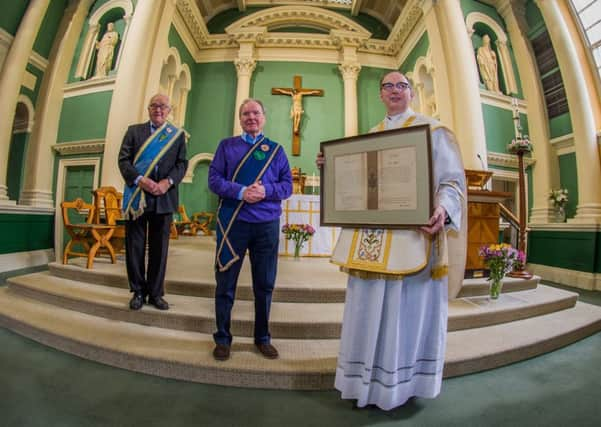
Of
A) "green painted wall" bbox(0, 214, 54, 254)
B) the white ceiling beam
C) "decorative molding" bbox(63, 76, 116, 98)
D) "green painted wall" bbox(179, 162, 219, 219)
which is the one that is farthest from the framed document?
the white ceiling beam

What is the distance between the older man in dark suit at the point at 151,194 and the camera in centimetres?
204

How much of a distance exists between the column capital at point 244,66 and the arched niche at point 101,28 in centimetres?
306

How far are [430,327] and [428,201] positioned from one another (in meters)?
0.64

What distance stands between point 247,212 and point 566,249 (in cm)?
620

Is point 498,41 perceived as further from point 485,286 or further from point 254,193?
point 254,193

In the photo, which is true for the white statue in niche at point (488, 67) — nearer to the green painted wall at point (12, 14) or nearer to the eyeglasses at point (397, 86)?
the eyeglasses at point (397, 86)

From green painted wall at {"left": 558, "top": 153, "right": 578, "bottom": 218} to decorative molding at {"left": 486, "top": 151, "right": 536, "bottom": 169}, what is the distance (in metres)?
0.49

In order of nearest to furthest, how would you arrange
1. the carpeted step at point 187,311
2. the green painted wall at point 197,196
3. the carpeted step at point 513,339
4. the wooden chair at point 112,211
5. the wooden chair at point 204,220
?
1. the carpeted step at point 513,339
2. the carpeted step at point 187,311
3. the wooden chair at point 112,211
4. the wooden chair at point 204,220
5. the green painted wall at point 197,196

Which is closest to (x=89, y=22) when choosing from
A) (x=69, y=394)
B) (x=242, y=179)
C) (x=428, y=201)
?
(x=242, y=179)

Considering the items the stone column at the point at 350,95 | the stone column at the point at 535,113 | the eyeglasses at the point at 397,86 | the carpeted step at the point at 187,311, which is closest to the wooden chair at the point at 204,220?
the stone column at the point at 350,95

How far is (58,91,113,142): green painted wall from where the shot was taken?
17.5 ft

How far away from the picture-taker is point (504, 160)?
579 centimetres

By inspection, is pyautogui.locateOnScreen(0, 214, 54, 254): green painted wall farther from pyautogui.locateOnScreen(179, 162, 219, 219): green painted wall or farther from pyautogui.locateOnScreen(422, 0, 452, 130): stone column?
pyautogui.locateOnScreen(422, 0, 452, 130): stone column

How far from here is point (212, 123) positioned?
8.34 meters
